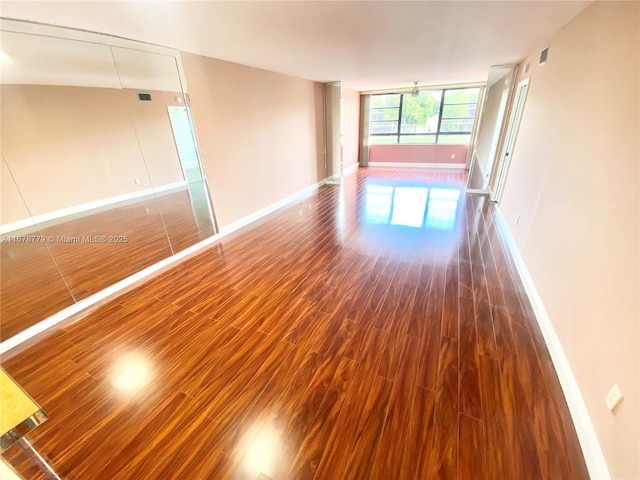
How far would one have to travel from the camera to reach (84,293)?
2609mm

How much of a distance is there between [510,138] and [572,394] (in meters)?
4.55

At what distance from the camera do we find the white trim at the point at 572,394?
1.20m

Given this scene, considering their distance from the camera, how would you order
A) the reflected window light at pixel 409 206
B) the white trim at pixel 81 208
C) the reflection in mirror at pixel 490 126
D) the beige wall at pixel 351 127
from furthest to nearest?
the beige wall at pixel 351 127
the reflection in mirror at pixel 490 126
the reflected window light at pixel 409 206
the white trim at pixel 81 208

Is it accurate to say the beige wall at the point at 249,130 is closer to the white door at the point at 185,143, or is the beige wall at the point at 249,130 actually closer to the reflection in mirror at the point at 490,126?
the white door at the point at 185,143

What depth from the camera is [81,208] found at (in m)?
2.71

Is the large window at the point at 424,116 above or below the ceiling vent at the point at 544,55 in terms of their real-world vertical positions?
below

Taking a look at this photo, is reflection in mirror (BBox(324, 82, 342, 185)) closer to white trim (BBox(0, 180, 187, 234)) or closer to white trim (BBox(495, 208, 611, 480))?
white trim (BBox(0, 180, 187, 234))

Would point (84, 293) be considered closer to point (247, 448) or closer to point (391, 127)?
point (247, 448)

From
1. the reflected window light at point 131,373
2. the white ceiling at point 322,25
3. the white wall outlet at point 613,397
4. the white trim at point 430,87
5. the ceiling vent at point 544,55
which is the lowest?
the reflected window light at point 131,373

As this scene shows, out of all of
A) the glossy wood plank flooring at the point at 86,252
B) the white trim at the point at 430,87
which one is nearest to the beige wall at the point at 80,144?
the glossy wood plank flooring at the point at 86,252

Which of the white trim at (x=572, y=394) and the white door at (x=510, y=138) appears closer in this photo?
the white trim at (x=572, y=394)

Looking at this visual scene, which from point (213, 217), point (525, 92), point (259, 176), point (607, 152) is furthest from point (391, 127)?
point (607, 152)

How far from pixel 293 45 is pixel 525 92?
3668 mm

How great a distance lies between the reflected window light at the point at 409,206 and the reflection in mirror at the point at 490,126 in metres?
1.22
